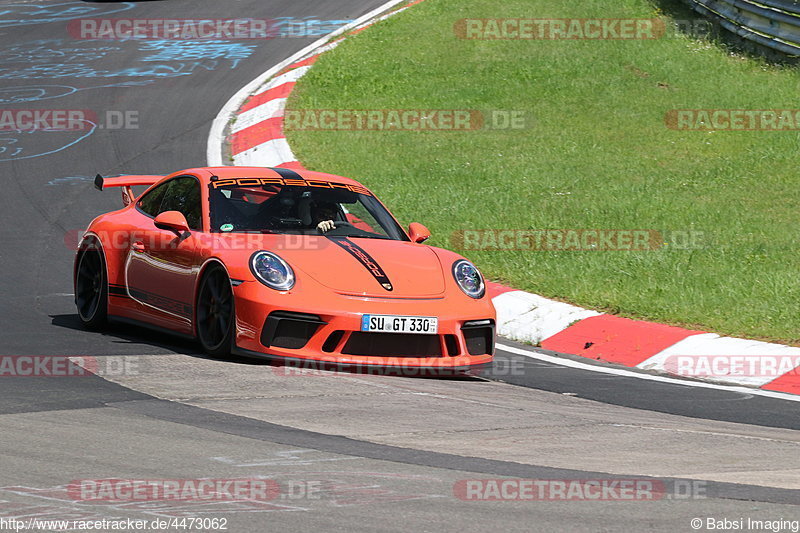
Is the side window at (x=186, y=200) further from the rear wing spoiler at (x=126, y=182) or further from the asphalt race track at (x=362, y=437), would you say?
the asphalt race track at (x=362, y=437)

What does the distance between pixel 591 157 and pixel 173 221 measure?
6.96 m

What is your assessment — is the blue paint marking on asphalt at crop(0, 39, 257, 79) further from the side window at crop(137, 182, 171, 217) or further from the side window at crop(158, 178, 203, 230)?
the side window at crop(158, 178, 203, 230)

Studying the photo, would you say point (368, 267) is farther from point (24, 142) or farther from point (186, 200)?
point (24, 142)

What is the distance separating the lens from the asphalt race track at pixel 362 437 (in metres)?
4.21

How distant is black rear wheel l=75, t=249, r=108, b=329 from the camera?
854cm

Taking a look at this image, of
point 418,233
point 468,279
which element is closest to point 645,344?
point 468,279

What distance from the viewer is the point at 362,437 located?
5473 millimetres

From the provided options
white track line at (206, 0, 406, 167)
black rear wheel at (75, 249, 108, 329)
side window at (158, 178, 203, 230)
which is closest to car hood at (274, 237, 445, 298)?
side window at (158, 178, 203, 230)

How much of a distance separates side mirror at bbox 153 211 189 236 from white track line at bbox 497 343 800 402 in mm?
2455

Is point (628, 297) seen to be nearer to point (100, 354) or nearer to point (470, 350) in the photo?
point (470, 350)

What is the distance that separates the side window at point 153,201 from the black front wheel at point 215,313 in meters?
1.33

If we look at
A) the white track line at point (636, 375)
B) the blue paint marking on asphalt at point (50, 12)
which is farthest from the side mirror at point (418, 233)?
the blue paint marking on asphalt at point (50, 12)

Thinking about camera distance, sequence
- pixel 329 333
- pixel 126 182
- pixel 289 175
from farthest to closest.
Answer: pixel 126 182 → pixel 289 175 → pixel 329 333

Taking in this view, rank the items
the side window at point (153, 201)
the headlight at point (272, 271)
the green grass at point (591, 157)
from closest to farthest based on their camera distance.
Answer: the headlight at point (272, 271)
the side window at point (153, 201)
the green grass at point (591, 157)
